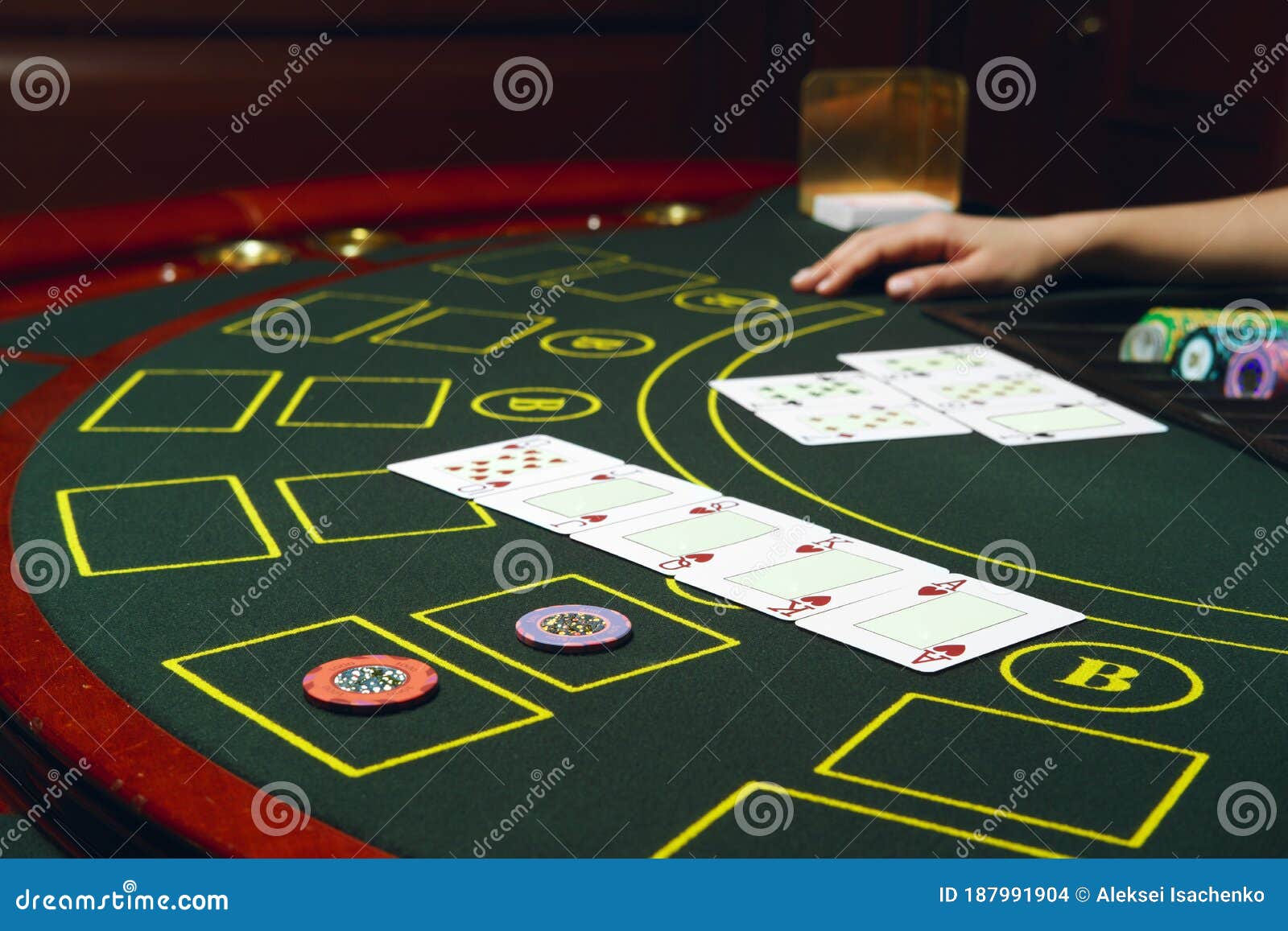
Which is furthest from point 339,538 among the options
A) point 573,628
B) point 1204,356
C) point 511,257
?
point 511,257

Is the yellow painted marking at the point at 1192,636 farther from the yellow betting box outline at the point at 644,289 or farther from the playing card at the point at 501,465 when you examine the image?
the yellow betting box outline at the point at 644,289

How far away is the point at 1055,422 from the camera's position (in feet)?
7.61

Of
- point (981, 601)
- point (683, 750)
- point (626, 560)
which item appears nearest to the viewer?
point (683, 750)

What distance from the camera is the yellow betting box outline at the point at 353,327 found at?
116 inches

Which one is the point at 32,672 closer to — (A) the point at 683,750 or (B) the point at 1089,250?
(A) the point at 683,750

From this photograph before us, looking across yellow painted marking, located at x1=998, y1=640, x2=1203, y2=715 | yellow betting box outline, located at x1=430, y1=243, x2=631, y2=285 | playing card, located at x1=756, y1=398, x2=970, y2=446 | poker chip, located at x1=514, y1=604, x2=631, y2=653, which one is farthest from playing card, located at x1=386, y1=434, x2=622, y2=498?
yellow betting box outline, located at x1=430, y1=243, x2=631, y2=285

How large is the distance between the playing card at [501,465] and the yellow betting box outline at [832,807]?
85cm

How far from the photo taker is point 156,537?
5.95 ft

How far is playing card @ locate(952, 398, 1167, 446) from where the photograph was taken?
7.39ft

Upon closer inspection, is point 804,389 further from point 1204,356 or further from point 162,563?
point 162,563

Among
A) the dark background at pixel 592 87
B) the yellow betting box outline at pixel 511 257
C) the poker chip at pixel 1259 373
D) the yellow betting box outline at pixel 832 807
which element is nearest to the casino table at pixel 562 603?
the yellow betting box outline at pixel 832 807

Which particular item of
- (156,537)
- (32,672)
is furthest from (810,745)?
(156,537)

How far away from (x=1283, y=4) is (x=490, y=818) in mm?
4682

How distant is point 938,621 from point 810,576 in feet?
0.60
